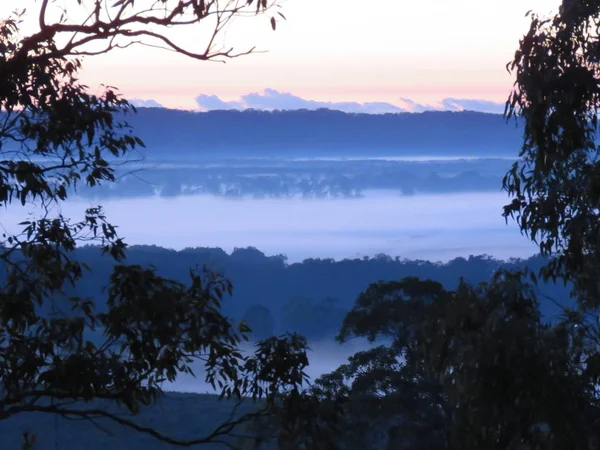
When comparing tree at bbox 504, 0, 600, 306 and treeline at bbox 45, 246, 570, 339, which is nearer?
tree at bbox 504, 0, 600, 306

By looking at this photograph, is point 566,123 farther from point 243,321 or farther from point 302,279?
point 302,279

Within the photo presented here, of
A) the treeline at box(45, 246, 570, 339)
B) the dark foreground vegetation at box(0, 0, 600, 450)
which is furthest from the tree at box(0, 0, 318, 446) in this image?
the treeline at box(45, 246, 570, 339)

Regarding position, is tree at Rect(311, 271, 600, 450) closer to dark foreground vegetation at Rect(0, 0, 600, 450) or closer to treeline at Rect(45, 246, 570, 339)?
dark foreground vegetation at Rect(0, 0, 600, 450)

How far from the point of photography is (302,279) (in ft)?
188

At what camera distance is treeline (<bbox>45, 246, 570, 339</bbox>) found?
144 feet

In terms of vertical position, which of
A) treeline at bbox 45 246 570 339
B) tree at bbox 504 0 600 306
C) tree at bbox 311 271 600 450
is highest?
tree at bbox 504 0 600 306

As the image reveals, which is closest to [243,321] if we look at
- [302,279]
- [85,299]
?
[85,299]

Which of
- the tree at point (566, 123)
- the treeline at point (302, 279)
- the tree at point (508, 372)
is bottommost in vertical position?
the treeline at point (302, 279)

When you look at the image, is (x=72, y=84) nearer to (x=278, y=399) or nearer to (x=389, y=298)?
(x=278, y=399)

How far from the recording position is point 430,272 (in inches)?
1775

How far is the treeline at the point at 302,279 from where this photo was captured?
43956 millimetres

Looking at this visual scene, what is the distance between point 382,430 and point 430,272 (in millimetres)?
31315

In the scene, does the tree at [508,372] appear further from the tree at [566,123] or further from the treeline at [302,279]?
the treeline at [302,279]

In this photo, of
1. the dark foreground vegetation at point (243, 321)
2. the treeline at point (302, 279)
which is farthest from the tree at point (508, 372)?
the treeline at point (302, 279)
